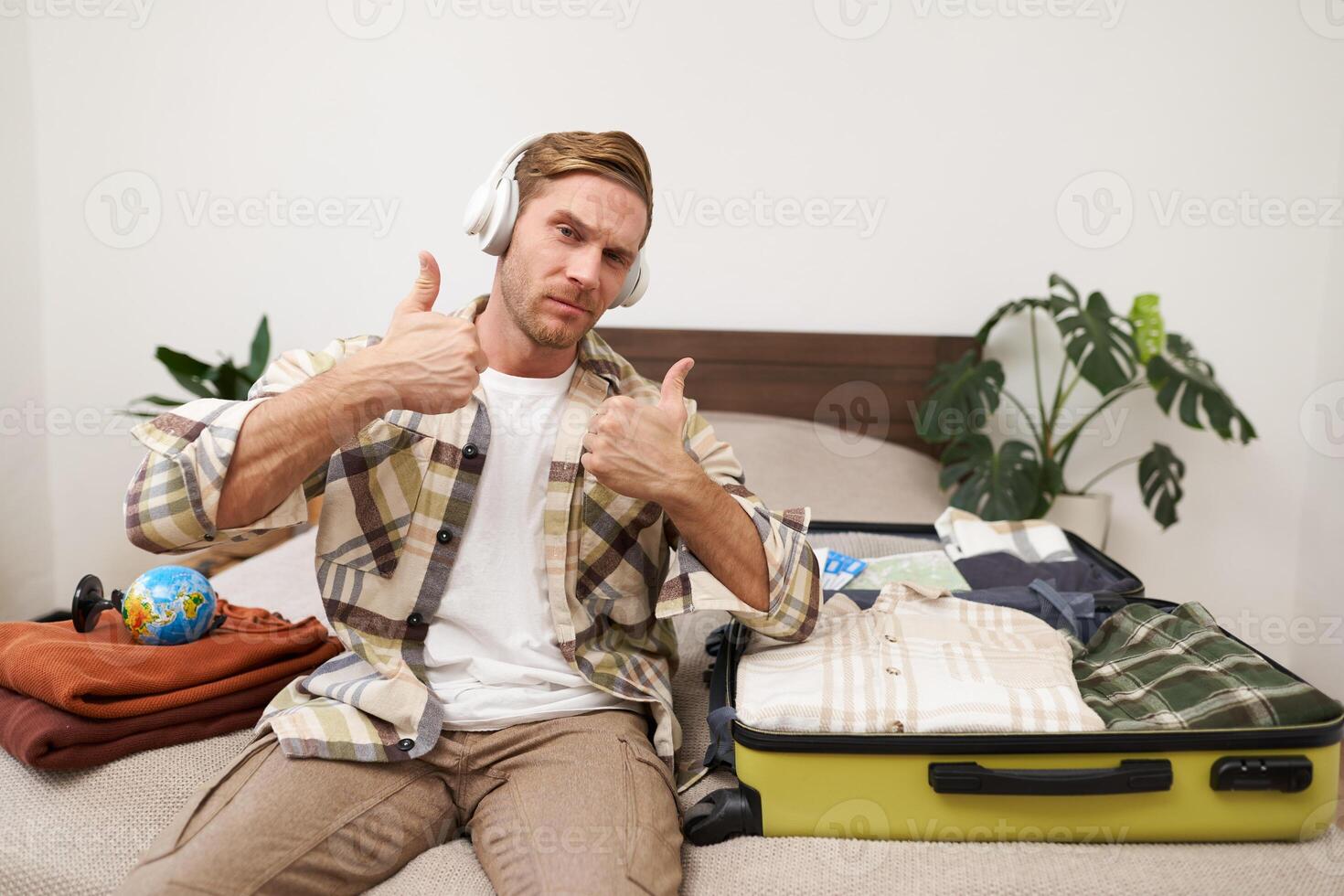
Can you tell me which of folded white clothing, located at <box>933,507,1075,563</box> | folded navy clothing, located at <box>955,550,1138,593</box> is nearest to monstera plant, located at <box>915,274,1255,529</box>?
folded white clothing, located at <box>933,507,1075,563</box>

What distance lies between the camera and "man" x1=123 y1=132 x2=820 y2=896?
103 centimetres

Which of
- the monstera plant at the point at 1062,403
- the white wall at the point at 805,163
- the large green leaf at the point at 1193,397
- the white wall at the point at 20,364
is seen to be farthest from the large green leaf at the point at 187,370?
the large green leaf at the point at 1193,397

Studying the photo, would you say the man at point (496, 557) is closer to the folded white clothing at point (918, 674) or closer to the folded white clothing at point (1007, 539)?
the folded white clothing at point (918, 674)

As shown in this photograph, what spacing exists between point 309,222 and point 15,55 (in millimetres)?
933

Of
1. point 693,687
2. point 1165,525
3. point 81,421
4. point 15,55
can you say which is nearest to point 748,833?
point 693,687

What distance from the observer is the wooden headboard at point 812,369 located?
9.36 feet

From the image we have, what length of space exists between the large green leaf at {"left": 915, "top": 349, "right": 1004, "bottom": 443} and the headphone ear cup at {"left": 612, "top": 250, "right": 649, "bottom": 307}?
1351 mm

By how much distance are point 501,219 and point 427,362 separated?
28 cm

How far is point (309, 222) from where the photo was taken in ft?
9.78

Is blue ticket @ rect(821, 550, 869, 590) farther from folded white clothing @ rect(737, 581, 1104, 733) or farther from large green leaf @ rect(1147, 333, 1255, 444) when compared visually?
large green leaf @ rect(1147, 333, 1255, 444)

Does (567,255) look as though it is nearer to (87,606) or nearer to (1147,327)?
(87,606)

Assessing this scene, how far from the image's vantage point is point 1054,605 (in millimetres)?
1441

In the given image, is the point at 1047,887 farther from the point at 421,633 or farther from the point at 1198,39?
the point at 1198,39

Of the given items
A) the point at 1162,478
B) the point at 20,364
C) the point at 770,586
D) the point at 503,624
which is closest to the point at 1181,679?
the point at 770,586
